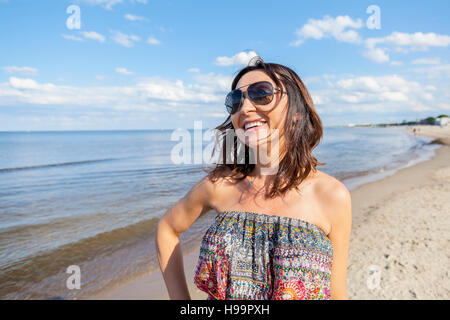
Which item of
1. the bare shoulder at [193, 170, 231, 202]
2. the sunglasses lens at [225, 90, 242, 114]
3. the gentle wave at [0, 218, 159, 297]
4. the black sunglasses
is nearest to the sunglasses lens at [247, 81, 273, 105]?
the black sunglasses

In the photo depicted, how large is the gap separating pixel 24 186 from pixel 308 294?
1638 centimetres

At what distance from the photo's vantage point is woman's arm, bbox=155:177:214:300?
1.87 m

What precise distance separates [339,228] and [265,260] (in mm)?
474

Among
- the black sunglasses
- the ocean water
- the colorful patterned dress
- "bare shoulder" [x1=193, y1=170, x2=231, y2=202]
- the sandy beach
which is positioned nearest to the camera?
the colorful patterned dress

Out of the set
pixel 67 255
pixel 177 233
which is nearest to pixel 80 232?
pixel 67 255

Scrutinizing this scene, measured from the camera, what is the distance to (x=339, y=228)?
5.26 feet

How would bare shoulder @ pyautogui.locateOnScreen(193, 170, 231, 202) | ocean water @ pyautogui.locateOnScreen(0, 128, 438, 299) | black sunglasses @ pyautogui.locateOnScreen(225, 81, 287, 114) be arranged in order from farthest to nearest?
1. ocean water @ pyautogui.locateOnScreen(0, 128, 438, 299)
2. bare shoulder @ pyautogui.locateOnScreen(193, 170, 231, 202)
3. black sunglasses @ pyautogui.locateOnScreen(225, 81, 287, 114)

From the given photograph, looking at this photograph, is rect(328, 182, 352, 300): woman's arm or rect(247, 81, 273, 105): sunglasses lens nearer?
rect(328, 182, 352, 300): woman's arm

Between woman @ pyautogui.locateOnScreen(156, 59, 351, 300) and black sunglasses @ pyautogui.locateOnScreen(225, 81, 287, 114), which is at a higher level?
black sunglasses @ pyautogui.locateOnScreen(225, 81, 287, 114)

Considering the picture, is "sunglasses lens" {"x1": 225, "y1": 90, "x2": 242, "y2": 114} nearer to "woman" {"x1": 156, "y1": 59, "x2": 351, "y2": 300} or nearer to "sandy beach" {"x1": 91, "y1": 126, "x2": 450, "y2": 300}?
"woman" {"x1": 156, "y1": 59, "x2": 351, "y2": 300}

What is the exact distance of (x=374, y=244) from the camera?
6.11 m

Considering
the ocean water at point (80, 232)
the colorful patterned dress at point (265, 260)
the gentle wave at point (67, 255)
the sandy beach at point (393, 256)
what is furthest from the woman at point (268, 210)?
the gentle wave at point (67, 255)

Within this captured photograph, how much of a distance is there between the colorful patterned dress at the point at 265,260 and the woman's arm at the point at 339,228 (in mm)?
101
